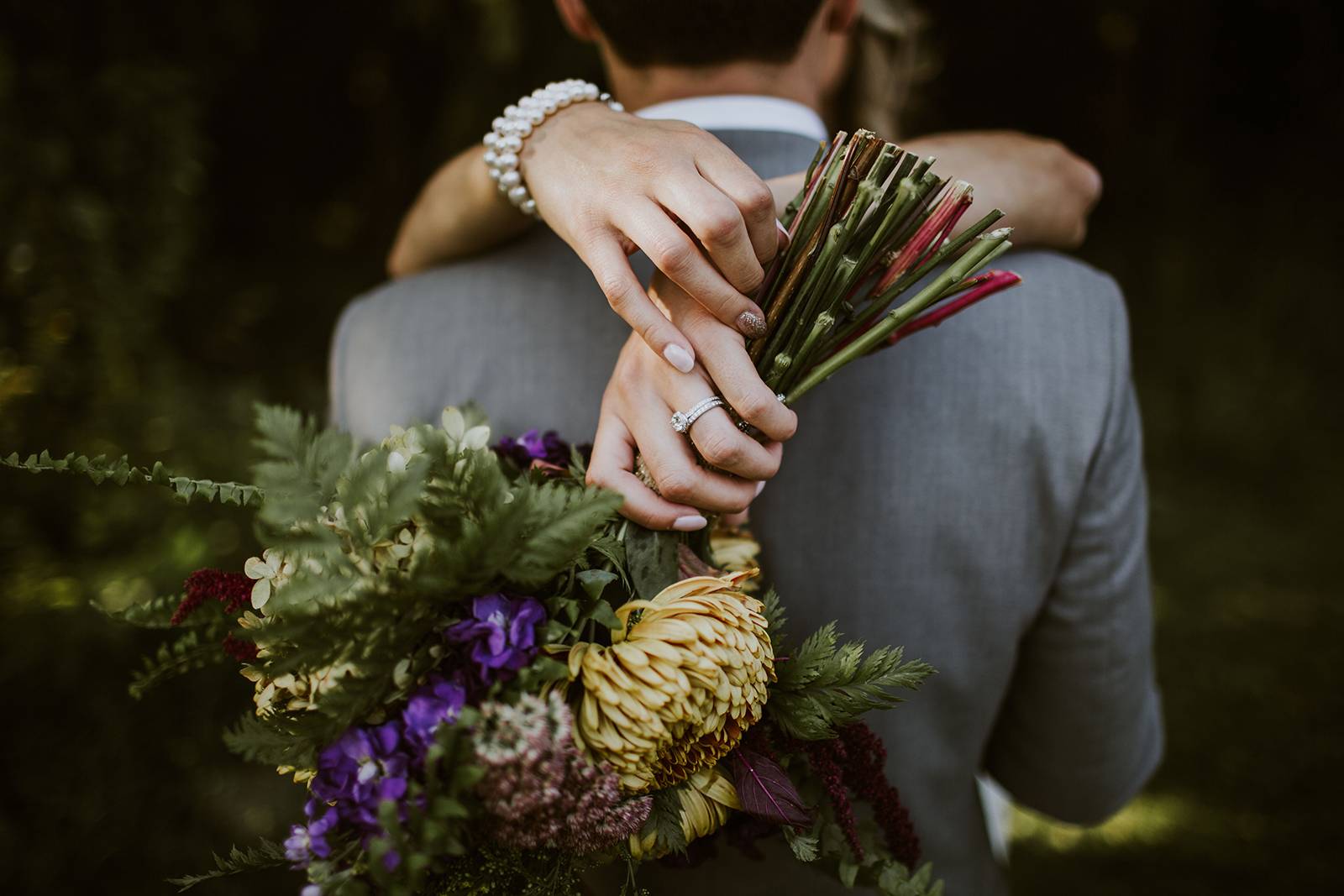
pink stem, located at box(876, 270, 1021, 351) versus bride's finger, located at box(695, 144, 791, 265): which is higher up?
bride's finger, located at box(695, 144, 791, 265)

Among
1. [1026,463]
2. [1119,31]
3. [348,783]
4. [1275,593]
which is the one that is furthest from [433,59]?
[1275,593]

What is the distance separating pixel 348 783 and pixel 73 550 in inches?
67.5

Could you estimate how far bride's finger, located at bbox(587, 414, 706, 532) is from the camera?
0.75 meters

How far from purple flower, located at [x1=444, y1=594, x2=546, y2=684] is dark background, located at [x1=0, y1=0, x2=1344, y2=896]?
1496 mm

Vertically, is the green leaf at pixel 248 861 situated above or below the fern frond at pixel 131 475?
below

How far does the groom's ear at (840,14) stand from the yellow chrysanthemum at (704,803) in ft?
2.78

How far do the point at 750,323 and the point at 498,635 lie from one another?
338 millimetres

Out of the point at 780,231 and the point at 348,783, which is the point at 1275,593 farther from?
the point at 348,783

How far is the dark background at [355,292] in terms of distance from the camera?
184cm

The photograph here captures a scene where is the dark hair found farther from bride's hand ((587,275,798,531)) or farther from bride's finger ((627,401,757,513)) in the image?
bride's finger ((627,401,757,513))

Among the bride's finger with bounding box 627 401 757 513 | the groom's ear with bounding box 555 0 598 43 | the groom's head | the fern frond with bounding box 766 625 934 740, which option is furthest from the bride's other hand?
the groom's ear with bounding box 555 0 598 43

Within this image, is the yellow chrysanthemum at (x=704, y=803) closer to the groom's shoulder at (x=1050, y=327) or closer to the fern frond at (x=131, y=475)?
the fern frond at (x=131, y=475)

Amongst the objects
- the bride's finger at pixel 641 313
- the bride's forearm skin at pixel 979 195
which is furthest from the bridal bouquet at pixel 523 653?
the bride's forearm skin at pixel 979 195

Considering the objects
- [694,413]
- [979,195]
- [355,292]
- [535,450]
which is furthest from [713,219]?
[355,292]
